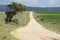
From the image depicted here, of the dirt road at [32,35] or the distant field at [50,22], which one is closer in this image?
the dirt road at [32,35]

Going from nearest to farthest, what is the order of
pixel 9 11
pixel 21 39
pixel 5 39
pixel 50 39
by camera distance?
pixel 5 39, pixel 21 39, pixel 50 39, pixel 9 11

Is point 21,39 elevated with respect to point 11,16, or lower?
elevated

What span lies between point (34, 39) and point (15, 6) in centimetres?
2811

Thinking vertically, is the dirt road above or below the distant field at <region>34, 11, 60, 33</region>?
above

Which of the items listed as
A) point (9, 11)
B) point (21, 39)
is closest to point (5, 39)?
point (21, 39)

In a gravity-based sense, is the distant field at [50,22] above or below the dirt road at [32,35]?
below

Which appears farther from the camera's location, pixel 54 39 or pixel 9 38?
pixel 54 39

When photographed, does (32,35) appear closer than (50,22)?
Yes

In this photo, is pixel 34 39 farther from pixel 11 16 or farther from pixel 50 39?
pixel 11 16

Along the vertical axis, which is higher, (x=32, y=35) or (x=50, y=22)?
(x=32, y=35)

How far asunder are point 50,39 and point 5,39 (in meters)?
5.64

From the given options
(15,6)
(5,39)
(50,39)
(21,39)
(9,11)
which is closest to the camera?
(5,39)

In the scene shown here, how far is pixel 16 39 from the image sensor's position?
73.0 feet

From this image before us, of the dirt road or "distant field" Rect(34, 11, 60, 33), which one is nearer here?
the dirt road
